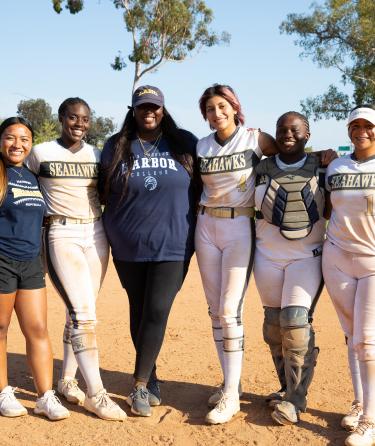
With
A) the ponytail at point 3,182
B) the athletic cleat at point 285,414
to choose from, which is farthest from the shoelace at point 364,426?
the ponytail at point 3,182

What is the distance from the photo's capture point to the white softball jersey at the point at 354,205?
3541mm

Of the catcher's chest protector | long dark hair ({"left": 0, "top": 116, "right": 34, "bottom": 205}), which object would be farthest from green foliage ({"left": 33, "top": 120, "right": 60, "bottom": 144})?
the catcher's chest protector

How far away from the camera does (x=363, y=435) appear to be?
3582mm

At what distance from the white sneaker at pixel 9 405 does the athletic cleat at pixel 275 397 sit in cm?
181

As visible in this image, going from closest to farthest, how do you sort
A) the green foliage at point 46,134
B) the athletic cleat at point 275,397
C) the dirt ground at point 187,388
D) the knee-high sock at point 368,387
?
the knee-high sock at point 368,387, the dirt ground at point 187,388, the athletic cleat at point 275,397, the green foliage at point 46,134

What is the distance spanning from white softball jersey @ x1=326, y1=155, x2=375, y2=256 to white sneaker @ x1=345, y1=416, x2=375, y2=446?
3.57 feet

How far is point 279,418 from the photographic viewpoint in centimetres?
395

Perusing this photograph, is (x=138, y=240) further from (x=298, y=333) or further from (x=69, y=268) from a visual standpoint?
(x=298, y=333)

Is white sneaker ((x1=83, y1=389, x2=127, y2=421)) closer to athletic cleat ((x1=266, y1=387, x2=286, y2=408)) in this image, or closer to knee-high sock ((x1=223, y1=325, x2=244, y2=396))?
knee-high sock ((x1=223, y1=325, x2=244, y2=396))

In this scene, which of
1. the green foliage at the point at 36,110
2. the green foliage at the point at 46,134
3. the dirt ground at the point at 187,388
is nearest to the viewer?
the dirt ground at the point at 187,388

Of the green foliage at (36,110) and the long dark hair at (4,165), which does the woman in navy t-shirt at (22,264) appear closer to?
the long dark hair at (4,165)

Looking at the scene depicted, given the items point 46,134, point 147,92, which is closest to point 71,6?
point 46,134

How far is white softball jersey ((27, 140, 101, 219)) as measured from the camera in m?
4.15

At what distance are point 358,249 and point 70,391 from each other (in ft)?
7.93
